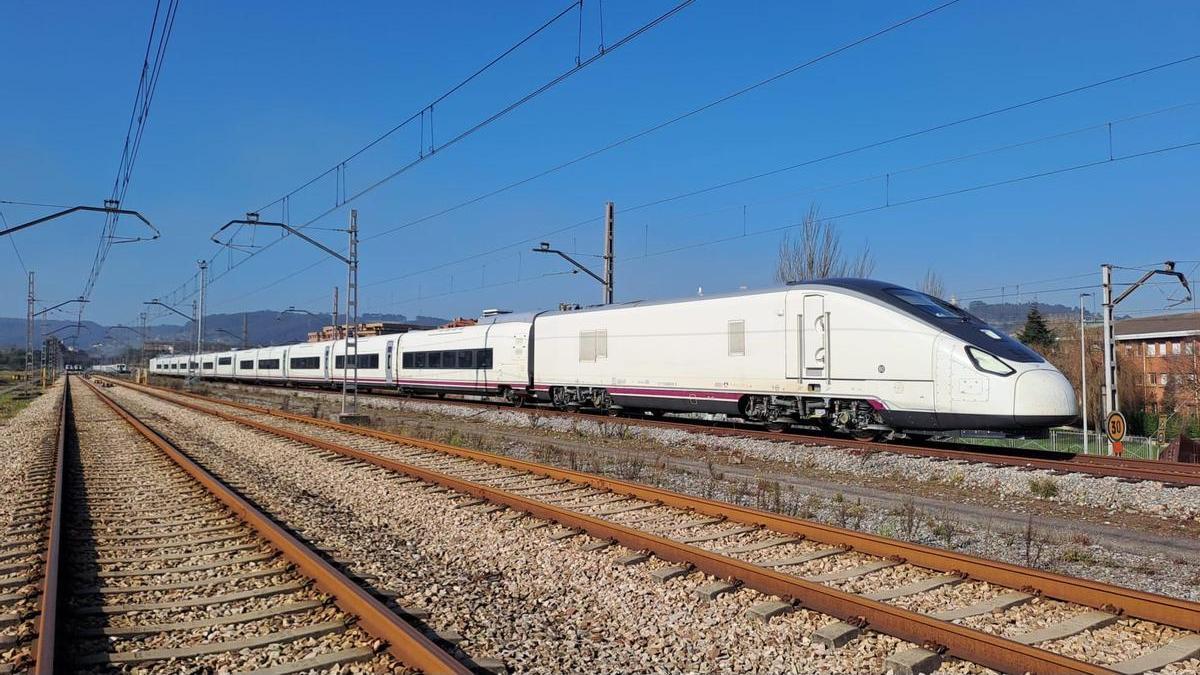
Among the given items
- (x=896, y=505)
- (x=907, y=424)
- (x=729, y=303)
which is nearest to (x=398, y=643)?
(x=896, y=505)

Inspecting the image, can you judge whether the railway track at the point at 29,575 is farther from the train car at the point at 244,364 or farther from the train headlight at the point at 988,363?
the train car at the point at 244,364

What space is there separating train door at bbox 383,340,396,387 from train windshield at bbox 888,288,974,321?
28.1 m

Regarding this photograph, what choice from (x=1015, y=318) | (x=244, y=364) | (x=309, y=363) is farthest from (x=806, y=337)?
(x=1015, y=318)

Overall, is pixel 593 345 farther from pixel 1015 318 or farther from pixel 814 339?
pixel 1015 318

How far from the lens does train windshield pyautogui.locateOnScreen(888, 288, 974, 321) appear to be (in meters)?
14.3

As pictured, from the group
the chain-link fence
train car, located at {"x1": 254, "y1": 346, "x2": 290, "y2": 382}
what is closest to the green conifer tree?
the chain-link fence

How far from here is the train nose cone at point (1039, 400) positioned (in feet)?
41.8

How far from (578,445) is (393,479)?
5.75 m

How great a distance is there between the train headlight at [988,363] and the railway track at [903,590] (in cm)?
657

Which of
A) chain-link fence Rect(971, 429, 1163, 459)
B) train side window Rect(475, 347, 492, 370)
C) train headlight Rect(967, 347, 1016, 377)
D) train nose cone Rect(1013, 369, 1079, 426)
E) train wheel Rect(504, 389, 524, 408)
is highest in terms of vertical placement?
train side window Rect(475, 347, 492, 370)

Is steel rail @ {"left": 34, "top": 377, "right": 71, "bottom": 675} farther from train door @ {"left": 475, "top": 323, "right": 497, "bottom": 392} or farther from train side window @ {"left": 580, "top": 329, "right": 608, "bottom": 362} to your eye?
train door @ {"left": 475, "top": 323, "right": 497, "bottom": 392}

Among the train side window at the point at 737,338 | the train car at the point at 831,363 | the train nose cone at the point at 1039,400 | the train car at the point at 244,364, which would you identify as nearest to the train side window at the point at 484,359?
the train car at the point at 831,363

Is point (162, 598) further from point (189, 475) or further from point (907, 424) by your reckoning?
point (907, 424)

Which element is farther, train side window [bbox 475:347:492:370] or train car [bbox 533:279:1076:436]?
train side window [bbox 475:347:492:370]
